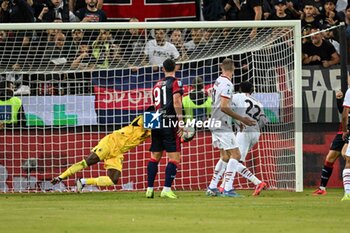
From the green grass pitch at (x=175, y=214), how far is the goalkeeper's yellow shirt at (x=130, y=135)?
6.59ft

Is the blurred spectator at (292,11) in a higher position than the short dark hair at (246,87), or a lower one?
higher

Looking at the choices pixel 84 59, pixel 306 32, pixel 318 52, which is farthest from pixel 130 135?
pixel 306 32

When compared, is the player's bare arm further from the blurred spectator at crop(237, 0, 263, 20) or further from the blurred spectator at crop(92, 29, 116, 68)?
the blurred spectator at crop(237, 0, 263, 20)

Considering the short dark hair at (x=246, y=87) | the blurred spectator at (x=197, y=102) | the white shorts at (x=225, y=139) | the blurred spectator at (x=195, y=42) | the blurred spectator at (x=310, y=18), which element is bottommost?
the white shorts at (x=225, y=139)

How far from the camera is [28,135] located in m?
23.7

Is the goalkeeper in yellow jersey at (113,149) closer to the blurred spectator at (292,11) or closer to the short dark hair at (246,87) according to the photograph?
the short dark hair at (246,87)

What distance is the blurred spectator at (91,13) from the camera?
25.7 metres

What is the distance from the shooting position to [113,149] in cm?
2194

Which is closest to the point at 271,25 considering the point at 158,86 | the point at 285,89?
the point at 285,89

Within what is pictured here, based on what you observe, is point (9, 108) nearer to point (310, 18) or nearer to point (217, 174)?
point (217, 174)

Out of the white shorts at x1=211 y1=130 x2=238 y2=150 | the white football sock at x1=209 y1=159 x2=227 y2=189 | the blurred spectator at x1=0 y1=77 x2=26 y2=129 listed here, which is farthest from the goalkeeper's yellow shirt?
the blurred spectator at x1=0 y1=77 x2=26 y2=129

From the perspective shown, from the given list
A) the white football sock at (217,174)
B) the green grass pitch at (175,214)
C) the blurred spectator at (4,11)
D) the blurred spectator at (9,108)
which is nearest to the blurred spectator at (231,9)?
the blurred spectator at (4,11)

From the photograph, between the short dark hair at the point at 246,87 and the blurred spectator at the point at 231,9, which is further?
the blurred spectator at the point at 231,9

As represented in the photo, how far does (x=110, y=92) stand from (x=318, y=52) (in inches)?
197
